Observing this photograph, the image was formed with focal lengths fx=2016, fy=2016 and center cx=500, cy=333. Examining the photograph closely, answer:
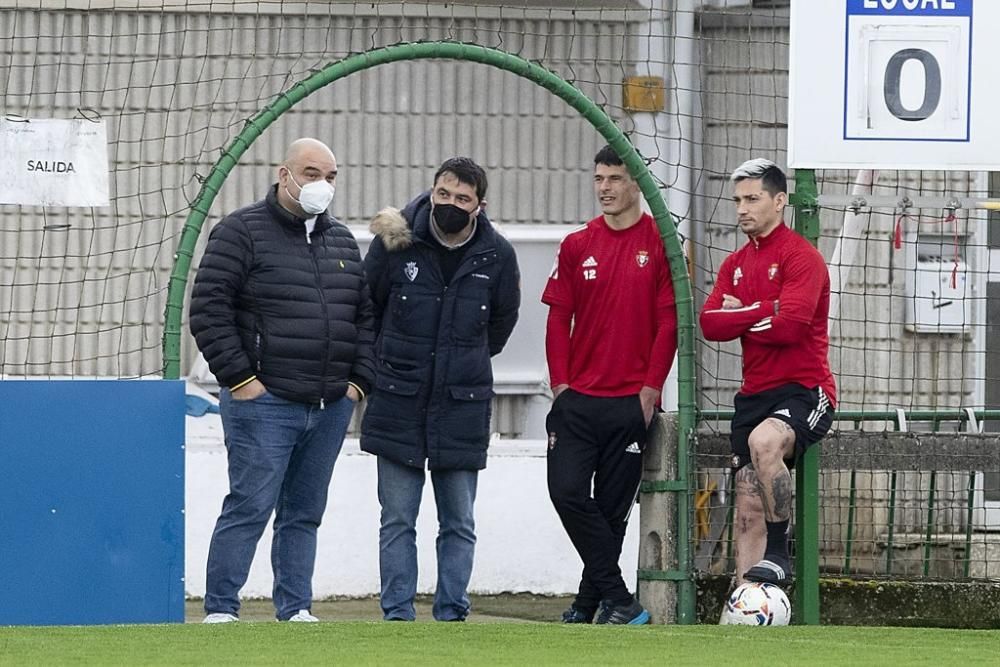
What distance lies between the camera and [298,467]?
799 centimetres

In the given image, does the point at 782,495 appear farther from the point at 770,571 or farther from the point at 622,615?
the point at 622,615

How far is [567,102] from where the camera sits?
828 centimetres

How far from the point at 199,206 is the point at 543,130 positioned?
2796mm

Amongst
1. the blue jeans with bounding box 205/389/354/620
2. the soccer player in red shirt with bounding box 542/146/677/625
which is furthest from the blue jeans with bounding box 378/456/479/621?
the soccer player in red shirt with bounding box 542/146/677/625

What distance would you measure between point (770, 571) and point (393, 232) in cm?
202

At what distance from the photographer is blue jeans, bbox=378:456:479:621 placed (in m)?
7.98

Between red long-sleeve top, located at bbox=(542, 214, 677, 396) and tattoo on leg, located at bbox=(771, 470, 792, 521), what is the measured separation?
672mm

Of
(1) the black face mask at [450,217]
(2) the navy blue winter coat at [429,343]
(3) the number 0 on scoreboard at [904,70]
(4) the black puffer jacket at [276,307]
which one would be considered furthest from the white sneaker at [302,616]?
(3) the number 0 on scoreboard at [904,70]

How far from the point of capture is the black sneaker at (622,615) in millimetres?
8000

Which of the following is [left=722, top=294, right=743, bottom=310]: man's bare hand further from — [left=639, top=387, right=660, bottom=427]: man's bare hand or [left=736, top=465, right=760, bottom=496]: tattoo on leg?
[left=736, top=465, right=760, bottom=496]: tattoo on leg

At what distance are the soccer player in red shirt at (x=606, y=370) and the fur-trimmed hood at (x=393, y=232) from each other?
63 centimetres

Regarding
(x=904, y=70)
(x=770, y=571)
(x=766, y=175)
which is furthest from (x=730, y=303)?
(x=904, y=70)

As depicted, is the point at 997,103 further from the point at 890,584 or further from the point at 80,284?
the point at 80,284

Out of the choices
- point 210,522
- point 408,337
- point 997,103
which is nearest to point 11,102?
point 210,522
